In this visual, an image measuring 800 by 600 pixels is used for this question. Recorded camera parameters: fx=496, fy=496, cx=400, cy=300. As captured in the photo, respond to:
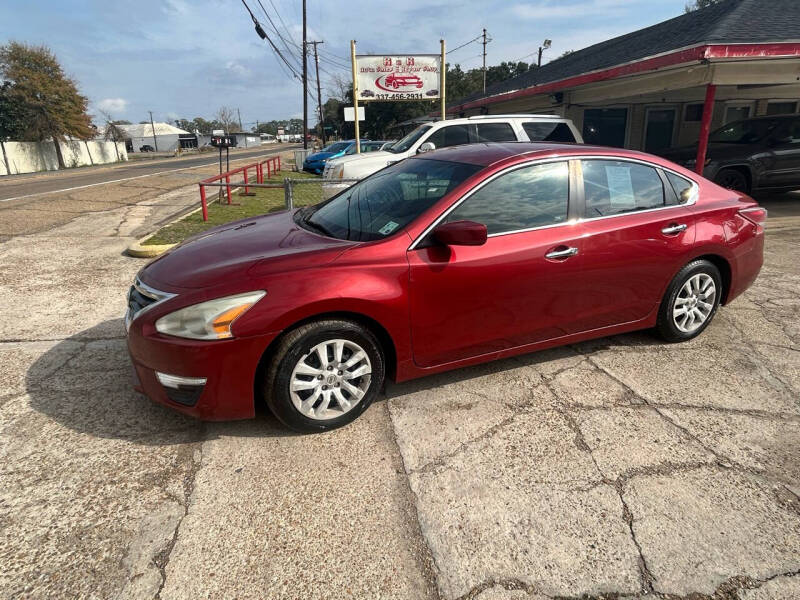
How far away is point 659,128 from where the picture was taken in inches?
639

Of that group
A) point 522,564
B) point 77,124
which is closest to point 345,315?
point 522,564

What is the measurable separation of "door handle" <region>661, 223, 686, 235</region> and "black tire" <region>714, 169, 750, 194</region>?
25.3ft

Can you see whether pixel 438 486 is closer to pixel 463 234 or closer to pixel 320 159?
pixel 463 234

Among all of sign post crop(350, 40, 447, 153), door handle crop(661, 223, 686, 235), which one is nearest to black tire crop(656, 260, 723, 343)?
door handle crop(661, 223, 686, 235)

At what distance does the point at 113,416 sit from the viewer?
3059mm

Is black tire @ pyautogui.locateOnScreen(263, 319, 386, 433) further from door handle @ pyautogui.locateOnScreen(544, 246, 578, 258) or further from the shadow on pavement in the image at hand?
door handle @ pyautogui.locateOnScreen(544, 246, 578, 258)

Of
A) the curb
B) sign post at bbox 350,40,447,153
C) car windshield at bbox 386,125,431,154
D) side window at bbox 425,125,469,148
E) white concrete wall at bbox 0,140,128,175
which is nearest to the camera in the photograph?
the curb

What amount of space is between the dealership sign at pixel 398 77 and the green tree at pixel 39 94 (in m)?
35.7

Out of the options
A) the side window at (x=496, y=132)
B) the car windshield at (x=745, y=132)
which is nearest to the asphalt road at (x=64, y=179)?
the side window at (x=496, y=132)

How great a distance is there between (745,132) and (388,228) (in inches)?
410

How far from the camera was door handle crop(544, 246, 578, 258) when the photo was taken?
325 cm

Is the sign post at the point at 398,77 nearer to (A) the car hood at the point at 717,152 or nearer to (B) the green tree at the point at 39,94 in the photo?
(A) the car hood at the point at 717,152

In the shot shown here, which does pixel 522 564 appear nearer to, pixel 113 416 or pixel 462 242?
pixel 462 242

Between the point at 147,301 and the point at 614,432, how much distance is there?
9.29ft
